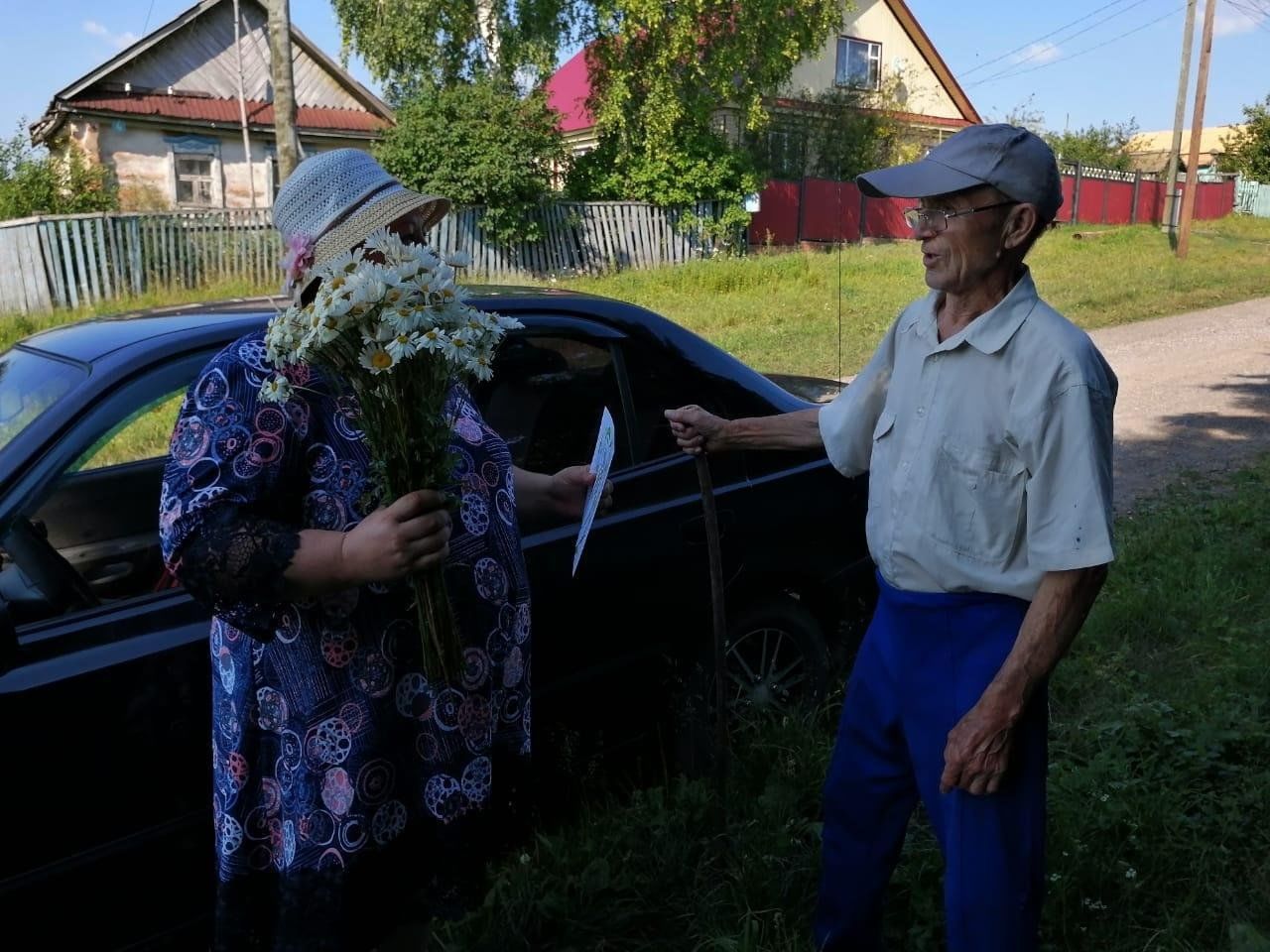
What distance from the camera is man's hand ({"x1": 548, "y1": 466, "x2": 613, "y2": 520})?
244cm

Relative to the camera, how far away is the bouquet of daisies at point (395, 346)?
5.13ft

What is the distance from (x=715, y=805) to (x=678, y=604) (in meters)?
0.59

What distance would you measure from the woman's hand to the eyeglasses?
1059mm

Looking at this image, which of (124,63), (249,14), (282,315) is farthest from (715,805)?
(249,14)

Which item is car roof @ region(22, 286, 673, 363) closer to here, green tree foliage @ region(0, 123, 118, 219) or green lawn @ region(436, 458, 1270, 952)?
green lawn @ region(436, 458, 1270, 952)

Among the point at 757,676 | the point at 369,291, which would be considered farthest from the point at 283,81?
the point at 369,291

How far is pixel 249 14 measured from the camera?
26.0 metres

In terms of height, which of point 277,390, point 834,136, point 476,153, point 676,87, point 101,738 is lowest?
point 101,738

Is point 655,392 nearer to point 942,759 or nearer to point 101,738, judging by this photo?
point 942,759

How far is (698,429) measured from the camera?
104 inches

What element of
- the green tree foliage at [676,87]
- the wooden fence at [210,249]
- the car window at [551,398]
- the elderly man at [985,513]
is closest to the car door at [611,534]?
the car window at [551,398]

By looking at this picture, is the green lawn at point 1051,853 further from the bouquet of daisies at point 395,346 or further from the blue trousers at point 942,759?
the bouquet of daisies at point 395,346

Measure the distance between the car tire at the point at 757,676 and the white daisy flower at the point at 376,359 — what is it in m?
1.84

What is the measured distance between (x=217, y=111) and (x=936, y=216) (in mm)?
26163
